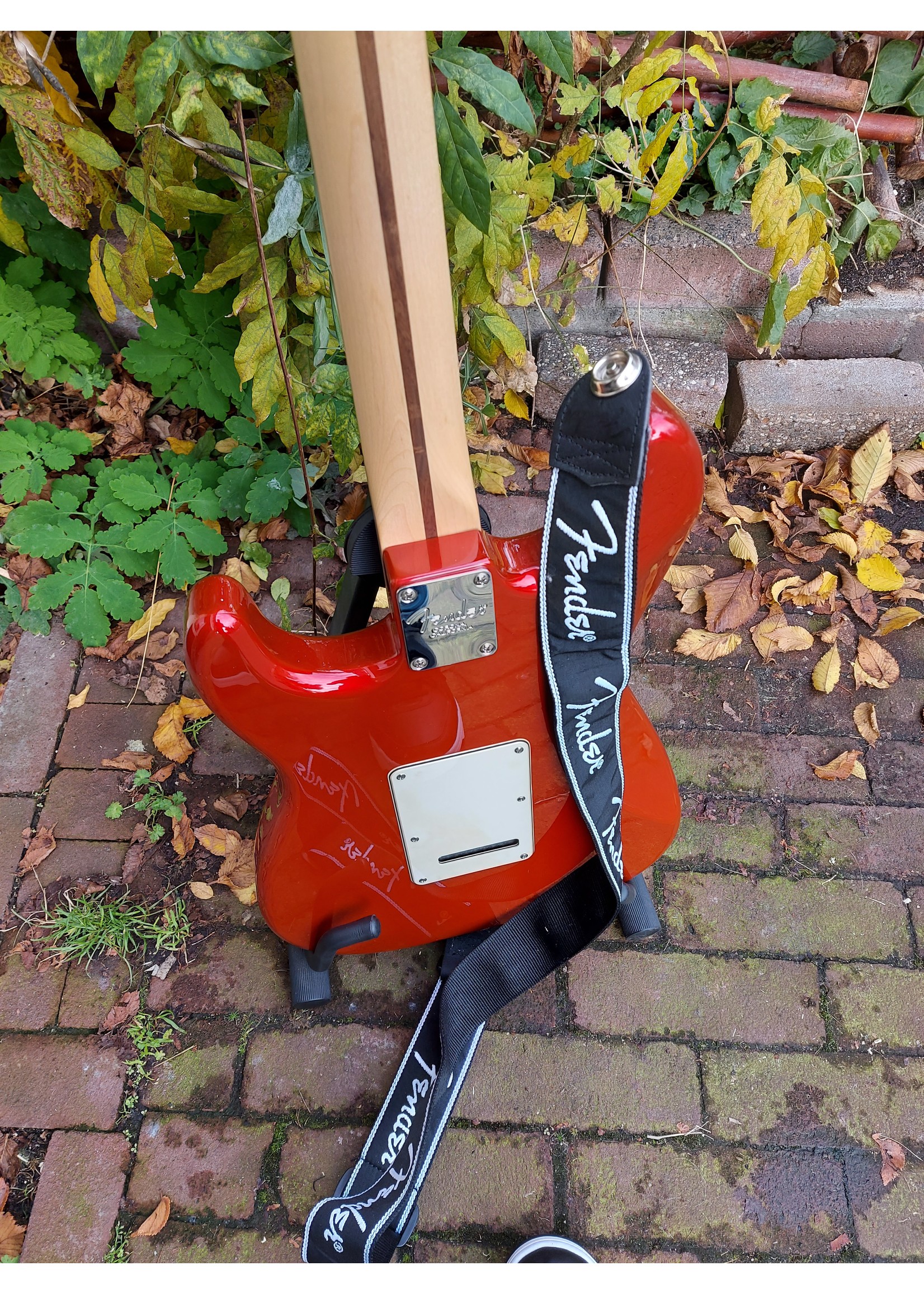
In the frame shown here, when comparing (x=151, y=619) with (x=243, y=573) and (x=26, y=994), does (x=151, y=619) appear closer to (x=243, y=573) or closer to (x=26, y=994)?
(x=243, y=573)

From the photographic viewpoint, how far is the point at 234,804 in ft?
5.26

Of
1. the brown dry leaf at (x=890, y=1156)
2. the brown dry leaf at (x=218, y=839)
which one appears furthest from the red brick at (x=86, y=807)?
the brown dry leaf at (x=890, y=1156)

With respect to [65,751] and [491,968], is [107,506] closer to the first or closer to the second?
[65,751]

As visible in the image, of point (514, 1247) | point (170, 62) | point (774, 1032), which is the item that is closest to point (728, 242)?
point (170, 62)

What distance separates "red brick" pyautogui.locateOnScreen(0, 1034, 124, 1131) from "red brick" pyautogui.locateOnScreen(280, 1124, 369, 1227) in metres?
0.29

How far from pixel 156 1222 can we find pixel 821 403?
82.6 inches

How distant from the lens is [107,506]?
1834 mm

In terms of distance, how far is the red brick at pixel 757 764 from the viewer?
1621mm

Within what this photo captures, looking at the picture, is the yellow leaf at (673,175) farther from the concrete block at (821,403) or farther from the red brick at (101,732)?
the red brick at (101,732)

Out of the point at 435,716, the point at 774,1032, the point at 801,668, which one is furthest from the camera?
the point at 801,668

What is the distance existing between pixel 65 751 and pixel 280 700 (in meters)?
0.88

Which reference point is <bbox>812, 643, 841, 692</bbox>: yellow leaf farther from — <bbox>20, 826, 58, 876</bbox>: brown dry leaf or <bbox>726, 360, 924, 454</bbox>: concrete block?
<bbox>20, 826, 58, 876</bbox>: brown dry leaf

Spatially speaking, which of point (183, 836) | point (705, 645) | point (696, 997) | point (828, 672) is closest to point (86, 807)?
point (183, 836)

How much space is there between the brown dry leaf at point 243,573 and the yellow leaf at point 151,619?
0.45 feet
